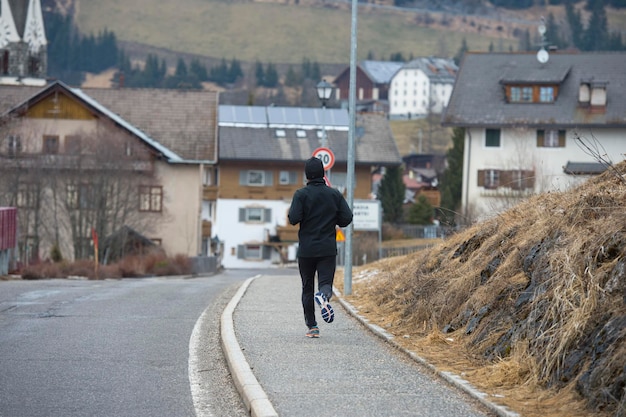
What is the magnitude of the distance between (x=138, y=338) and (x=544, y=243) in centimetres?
482

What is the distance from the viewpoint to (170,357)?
11.1 m

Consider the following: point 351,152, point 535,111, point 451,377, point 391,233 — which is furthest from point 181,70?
point 451,377

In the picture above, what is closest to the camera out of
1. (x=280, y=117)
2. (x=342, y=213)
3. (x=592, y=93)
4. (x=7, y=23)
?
(x=342, y=213)

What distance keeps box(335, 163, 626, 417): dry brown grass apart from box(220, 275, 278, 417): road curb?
5.68 feet

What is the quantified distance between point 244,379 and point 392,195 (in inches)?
3012

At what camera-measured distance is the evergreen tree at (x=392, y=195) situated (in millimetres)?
84562

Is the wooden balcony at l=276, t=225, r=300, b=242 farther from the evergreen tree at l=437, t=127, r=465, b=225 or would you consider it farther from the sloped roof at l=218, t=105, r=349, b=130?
the evergreen tree at l=437, t=127, r=465, b=225

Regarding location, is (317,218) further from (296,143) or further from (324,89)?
(296,143)

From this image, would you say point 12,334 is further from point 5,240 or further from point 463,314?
point 5,240

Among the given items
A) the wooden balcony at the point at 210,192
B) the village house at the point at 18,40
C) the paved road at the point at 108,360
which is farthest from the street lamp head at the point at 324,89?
the village house at the point at 18,40

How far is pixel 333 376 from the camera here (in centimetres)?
948

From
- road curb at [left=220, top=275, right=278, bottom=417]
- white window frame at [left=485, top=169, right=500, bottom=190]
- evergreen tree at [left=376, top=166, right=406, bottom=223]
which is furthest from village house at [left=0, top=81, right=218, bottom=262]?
road curb at [left=220, top=275, right=278, bottom=417]

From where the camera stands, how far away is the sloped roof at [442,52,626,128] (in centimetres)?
6862

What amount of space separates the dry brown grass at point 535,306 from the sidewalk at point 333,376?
29 centimetres
